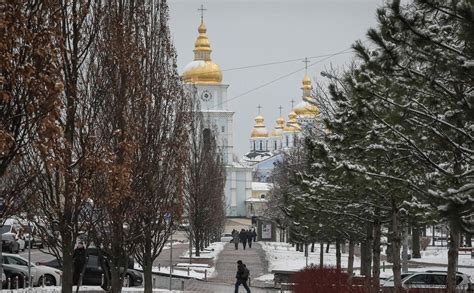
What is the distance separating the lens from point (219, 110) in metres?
142

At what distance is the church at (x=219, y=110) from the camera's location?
416 feet

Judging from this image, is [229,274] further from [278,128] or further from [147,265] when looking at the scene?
[278,128]

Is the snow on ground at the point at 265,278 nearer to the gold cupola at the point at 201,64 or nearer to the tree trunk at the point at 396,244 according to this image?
the tree trunk at the point at 396,244

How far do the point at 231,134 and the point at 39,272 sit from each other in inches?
4432

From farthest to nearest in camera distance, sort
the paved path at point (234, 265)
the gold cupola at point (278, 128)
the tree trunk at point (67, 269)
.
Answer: the gold cupola at point (278, 128)
the paved path at point (234, 265)
the tree trunk at point (67, 269)

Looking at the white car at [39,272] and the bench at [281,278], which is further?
the bench at [281,278]

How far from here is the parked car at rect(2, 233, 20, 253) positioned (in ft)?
158

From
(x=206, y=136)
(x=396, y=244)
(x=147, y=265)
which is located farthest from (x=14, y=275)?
(x=206, y=136)

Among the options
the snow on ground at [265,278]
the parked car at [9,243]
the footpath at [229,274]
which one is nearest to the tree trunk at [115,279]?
the footpath at [229,274]

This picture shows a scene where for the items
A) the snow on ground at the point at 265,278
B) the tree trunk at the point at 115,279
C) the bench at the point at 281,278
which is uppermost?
the tree trunk at the point at 115,279

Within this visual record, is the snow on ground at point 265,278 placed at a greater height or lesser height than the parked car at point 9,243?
lesser

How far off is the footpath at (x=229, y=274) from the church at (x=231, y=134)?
29.4m

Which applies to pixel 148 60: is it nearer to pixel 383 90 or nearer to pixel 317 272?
pixel 317 272

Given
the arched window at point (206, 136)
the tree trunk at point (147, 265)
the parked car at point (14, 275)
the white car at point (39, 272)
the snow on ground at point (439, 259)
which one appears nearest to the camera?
the tree trunk at point (147, 265)
